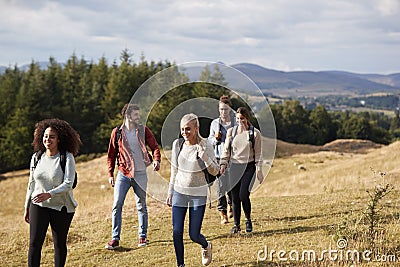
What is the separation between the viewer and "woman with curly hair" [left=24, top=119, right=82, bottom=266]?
5957mm

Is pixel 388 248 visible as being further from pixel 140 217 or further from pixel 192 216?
pixel 140 217

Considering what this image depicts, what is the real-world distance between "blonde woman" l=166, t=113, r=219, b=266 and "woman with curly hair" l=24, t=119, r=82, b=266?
1359mm

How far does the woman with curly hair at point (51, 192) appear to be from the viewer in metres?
5.96

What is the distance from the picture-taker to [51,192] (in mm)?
5879

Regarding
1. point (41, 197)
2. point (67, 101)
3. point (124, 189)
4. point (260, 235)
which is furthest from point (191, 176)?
point (67, 101)

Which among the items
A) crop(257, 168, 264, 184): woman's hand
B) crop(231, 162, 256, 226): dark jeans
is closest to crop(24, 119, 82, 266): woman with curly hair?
crop(231, 162, 256, 226): dark jeans

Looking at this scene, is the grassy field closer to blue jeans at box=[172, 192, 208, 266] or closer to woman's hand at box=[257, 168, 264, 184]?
blue jeans at box=[172, 192, 208, 266]

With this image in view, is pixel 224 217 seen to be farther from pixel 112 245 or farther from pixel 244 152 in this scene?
pixel 112 245

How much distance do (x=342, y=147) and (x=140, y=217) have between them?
156ft

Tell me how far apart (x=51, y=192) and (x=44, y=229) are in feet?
1.68

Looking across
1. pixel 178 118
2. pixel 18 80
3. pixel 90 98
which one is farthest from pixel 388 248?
pixel 18 80

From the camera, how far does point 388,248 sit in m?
6.67

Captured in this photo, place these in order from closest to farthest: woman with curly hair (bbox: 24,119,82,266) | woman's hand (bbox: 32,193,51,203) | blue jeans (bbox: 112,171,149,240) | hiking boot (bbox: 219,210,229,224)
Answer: woman's hand (bbox: 32,193,51,203) → woman with curly hair (bbox: 24,119,82,266) → blue jeans (bbox: 112,171,149,240) → hiking boot (bbox: 219,210,229,224)

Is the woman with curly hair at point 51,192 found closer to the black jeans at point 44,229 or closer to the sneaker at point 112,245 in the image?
the black jeans at point 44,229
